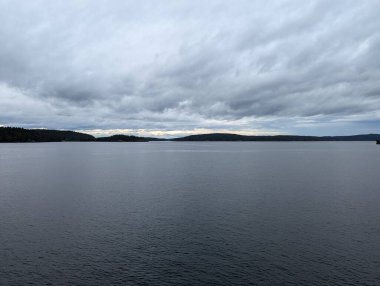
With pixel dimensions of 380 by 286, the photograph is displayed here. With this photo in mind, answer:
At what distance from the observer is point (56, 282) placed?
2400 centimetres

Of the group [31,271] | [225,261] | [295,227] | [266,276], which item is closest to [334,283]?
[266,276]

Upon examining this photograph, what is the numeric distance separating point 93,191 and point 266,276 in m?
42.8

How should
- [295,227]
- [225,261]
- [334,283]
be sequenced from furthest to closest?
[295,227]
[225,261]
[334,283]

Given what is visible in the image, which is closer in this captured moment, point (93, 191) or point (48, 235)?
point (48, 235)

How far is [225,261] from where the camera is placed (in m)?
27.5

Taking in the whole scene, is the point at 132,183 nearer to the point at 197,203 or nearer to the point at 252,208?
the point at 197,203

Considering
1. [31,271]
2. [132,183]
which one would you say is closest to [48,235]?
[31,271]

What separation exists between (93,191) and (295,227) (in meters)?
38.5

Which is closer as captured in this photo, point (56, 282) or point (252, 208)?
point (56, 282)

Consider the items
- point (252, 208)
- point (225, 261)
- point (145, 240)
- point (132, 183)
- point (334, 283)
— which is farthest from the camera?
point (132, 183)

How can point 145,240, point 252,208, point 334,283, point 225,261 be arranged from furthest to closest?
point 252,208, point 145,240, point 225,261, point 334,283

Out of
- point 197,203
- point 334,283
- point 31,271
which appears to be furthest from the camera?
point 197,203

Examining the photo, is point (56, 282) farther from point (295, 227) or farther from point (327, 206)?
point (327, 206)

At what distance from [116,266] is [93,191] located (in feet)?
117
